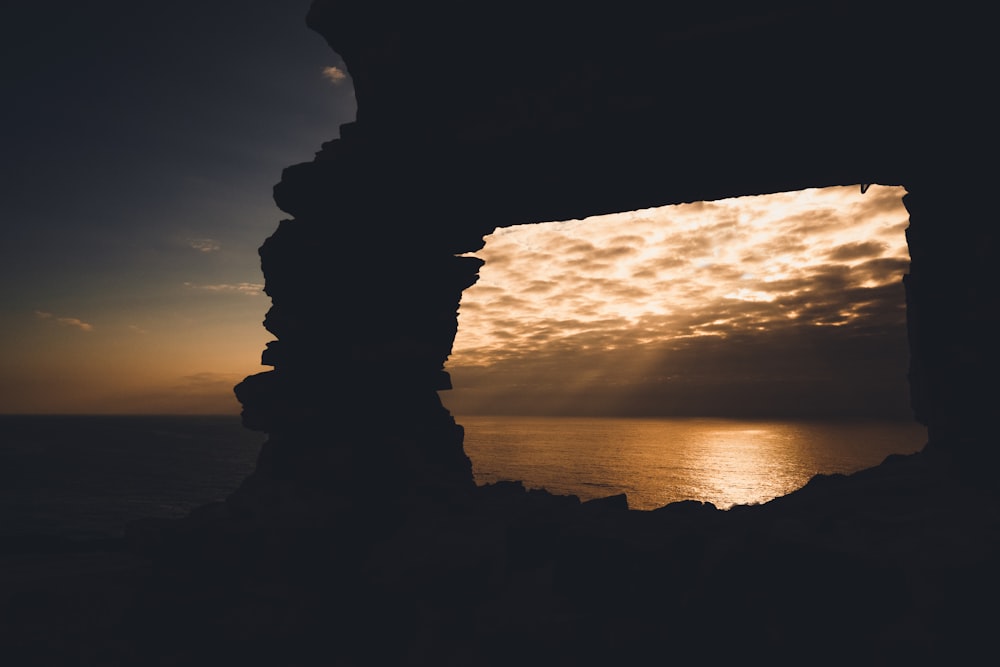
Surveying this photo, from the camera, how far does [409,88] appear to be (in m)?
12.1

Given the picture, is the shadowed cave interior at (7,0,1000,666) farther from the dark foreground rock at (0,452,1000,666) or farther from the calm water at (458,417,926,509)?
the calm water at (458,417,926,509)

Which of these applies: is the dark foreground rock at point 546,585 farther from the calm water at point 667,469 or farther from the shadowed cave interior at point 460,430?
the calm water at point 667,469

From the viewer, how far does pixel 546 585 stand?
9047mm

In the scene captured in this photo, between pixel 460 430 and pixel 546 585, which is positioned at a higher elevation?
pixel 460 430

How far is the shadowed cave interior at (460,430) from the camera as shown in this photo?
7520 mm

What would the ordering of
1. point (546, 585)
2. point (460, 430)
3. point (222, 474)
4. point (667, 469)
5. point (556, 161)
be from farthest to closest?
1. point (667, 469)
2. point (222, 474)
3. point (460, 430)
4. point (556, 161)
5. point (546, 585)

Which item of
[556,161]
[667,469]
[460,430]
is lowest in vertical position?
[667,469]

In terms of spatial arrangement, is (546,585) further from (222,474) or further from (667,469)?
(222,474)

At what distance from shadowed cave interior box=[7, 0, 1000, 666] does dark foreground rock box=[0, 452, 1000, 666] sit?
0.15 feet

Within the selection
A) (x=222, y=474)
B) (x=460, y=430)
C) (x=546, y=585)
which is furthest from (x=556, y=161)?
(x=222, y=474)

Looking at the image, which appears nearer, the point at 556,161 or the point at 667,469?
the point at 556,161

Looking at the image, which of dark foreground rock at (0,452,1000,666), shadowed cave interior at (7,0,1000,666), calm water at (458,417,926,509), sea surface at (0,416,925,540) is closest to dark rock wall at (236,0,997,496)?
shadowed cave interior at (7,0,1000,666)

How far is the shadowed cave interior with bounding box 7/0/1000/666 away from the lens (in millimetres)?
7520

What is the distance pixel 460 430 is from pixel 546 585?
6127 mm
